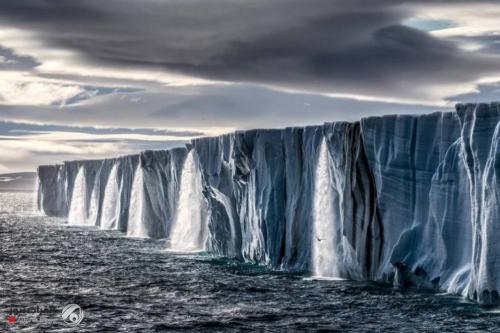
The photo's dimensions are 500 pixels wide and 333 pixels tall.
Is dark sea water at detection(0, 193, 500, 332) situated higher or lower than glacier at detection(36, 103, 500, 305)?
lower

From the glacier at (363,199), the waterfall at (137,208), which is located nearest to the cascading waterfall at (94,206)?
the waterfall at (137,208)

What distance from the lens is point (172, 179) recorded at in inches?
1748

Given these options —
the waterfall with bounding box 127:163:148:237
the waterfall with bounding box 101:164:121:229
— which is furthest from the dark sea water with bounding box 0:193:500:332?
the waterfall with bounding box 101:164:121:229

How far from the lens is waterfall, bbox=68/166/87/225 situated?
68.4m

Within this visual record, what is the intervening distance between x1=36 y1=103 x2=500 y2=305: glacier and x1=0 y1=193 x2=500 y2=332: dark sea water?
3.10 feet

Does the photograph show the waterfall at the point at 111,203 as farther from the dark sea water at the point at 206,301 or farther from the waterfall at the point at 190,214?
the dark sea water at the point at 206,301

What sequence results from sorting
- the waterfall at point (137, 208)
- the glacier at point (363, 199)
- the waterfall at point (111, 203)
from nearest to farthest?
the glacier at point (363, 199) → the waterfall at point (137, 208) → the waterfall at point (111, 203)

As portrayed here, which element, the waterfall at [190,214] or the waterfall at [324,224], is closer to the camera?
the waterfall at [324,224]

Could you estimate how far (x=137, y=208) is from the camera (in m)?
51.4

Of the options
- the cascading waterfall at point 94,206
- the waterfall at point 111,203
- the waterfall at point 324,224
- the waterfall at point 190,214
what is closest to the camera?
the waterfall at point 324,224

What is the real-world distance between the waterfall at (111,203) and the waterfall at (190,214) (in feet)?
58.4

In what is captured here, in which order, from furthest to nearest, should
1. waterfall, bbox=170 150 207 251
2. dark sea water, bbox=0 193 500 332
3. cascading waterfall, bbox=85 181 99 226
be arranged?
cascading waterfall, bbox=85 181 99 226, waterfall, bbox=170 150 207 251, dark sea water, bbox=0 193 500 332

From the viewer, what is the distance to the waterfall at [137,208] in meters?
49.2

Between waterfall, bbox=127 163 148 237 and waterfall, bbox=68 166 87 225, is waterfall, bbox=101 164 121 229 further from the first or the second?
waterfall, bbox=68 166 87 225
